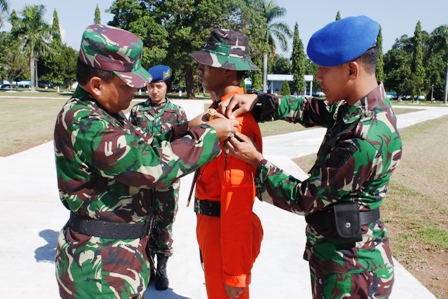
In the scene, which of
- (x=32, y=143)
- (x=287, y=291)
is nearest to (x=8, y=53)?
(x=32, y=143)

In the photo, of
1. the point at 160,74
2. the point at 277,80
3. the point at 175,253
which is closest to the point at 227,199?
the point at 175,253

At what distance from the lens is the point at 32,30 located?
2051 inches

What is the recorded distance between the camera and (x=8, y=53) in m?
56.2

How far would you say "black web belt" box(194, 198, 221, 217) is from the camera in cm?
229

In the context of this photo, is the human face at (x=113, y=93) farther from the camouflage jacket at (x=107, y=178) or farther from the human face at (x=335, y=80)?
the human face at (x=335, y=80)

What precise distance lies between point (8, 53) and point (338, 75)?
62.0m

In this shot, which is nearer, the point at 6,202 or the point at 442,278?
the point at 442,278

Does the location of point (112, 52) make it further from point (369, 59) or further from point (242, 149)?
point (369, 59)

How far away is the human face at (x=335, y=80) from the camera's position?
1.89 metres

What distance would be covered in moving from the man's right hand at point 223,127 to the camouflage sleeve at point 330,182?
21 centimetres

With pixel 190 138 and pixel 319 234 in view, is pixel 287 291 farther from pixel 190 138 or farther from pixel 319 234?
pixel 190 138

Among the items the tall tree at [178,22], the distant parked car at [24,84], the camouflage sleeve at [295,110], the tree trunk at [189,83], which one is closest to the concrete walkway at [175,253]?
the camouflage sleeve at [295,110]

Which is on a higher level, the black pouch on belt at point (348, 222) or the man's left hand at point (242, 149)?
the man's left hand at point (242, 149)

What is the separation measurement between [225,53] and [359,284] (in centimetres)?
131
